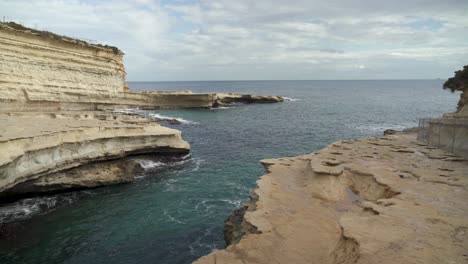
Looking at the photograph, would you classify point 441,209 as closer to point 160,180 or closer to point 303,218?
point 303,218

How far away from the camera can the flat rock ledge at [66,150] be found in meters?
18.1

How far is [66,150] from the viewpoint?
21.8 m

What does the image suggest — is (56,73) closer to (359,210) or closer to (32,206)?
(32,206)

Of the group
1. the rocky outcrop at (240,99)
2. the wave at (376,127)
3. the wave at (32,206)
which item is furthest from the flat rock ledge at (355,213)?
the rocky outcrop at (240,99)

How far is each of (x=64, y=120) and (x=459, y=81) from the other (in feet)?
137

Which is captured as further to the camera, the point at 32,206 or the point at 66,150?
the point at 66,150

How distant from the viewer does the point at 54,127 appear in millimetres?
22516

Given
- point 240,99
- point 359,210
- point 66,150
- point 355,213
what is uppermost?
point 240,99

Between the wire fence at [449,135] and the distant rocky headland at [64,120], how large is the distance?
66.3ft

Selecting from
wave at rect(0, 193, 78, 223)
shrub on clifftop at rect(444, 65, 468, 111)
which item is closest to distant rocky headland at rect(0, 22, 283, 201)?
wave at rect(0, 193, 78, 223)

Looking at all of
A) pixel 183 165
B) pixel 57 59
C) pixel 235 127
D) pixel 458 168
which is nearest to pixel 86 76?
pixel 57 59

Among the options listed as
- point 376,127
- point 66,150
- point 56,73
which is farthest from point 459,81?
point 56,73

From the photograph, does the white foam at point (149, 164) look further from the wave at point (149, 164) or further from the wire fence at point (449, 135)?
the wire fence at point (449, 135)

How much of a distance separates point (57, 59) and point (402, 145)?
1531 inches
